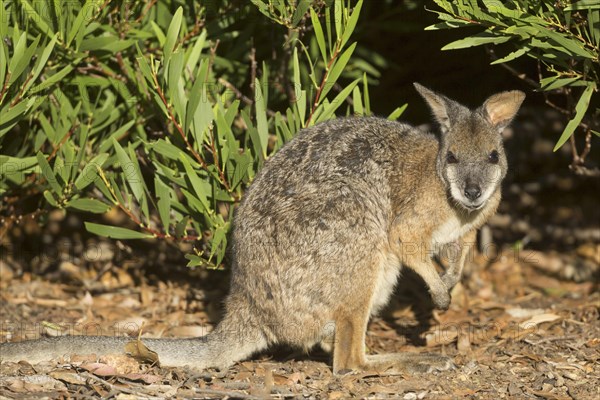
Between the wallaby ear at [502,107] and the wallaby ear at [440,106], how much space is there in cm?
25

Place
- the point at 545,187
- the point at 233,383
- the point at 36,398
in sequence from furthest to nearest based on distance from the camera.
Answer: the point at 545,187 → the point at 233,383 → the point at 36,398

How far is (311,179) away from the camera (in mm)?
5500

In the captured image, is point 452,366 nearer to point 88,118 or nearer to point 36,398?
point 36,398

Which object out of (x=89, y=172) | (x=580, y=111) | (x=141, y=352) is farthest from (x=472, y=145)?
(x=89, y=172)

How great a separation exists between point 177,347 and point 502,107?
105 inches

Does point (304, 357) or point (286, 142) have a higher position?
point (286, 142)

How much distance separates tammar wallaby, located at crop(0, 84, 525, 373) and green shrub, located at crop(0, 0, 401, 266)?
1.30 feet

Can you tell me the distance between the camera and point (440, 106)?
5.63 m

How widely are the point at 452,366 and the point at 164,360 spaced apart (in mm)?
1858

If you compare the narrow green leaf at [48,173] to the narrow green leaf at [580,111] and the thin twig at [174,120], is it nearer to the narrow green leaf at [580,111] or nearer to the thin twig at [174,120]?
the thin twig at [174,120]

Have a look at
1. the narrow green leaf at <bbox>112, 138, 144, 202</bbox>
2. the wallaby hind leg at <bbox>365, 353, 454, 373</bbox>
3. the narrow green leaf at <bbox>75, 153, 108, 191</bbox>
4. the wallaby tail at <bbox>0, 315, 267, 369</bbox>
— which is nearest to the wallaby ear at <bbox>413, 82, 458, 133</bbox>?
the wallaby hind leg at <bbox>365, 353, 454, 373</bbox>

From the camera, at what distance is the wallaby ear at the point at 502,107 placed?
552cm

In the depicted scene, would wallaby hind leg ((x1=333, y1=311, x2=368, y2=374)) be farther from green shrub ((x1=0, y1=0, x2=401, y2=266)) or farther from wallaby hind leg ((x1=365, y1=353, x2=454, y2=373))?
green shrub ((x1=0, y1=0, x2=401, y2=266))

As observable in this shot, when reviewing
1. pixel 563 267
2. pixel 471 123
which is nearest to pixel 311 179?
pixel 471 123
